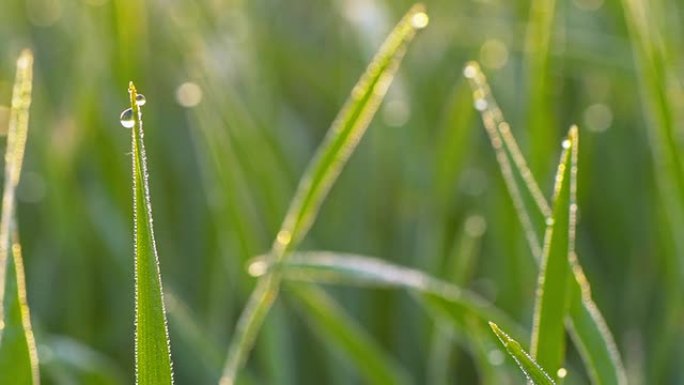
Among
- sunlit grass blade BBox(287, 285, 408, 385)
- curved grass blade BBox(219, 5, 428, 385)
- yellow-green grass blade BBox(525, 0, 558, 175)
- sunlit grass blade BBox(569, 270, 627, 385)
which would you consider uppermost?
yellow-green grass blade BBox(525, 0, 558, 175)

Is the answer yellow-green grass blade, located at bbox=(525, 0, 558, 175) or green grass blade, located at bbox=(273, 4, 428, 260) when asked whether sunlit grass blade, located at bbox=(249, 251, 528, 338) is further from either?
yellow-green grass blade, located at bbox=(525, 0, 558, 175)

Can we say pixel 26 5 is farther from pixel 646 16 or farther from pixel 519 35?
pixel 646 16

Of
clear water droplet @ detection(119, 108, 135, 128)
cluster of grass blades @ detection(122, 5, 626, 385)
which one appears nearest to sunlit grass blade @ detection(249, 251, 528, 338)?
cluster of grass blades @ detection(122, 5, 626, 385)

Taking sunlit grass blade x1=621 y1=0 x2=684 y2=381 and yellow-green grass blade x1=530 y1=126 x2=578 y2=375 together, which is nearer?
yellow-green grass blade x1=530 y1=126 x2=578 y2=375

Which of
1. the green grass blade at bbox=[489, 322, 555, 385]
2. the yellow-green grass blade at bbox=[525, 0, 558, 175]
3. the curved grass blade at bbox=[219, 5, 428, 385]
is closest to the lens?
the green grass blade at bbox=[489, 322, 555, 385]

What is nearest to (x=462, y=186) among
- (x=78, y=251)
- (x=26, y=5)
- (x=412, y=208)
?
(x=412, y=208)

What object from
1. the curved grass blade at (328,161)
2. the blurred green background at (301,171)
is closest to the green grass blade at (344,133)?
the curved grass blade at (328,161)

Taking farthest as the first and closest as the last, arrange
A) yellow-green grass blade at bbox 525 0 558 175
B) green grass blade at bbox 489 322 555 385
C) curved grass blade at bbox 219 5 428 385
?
yellow-green grass blade at bbox 525 0 558 175, curved grass blade at bbox 219 5 428 385, green grass blade at bbox 489 322 555 385

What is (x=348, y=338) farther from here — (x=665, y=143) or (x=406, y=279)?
(x=665, y=143)
